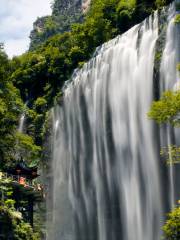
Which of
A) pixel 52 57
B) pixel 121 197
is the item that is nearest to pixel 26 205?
pixel 121 197

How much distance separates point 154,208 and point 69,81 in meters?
20.3

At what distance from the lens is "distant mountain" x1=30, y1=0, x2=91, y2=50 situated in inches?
5827

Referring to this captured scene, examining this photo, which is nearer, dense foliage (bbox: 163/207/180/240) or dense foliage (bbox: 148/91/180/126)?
dense foliage (bbox: 163/207/180/240)

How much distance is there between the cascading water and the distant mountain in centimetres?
9344

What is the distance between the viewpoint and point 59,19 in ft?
520

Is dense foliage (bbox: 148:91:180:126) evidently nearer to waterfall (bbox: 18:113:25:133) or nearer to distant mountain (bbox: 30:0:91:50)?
waterfall (bbox: 18:113:25:133)

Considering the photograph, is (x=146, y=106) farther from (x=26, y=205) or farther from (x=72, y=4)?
(x=72, y=4)

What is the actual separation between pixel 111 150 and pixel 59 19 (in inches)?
4665

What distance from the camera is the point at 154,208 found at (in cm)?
3847

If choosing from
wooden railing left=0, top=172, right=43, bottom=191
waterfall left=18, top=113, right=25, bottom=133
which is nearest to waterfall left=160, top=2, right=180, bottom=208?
wooden railing left=0, top=172, right=43, bottom=191

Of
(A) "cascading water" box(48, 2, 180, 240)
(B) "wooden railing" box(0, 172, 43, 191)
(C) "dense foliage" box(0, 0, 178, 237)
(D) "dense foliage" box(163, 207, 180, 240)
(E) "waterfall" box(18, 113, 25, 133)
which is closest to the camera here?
(D) "dense foliage" box(163, 207, 180, 240)

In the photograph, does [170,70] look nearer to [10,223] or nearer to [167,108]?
[10,223]

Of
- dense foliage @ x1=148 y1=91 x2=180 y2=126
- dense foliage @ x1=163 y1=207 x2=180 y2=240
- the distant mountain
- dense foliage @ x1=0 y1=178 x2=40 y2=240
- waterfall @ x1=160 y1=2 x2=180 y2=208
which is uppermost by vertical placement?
the distant mountain

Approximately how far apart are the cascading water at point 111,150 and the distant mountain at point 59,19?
93440mm
